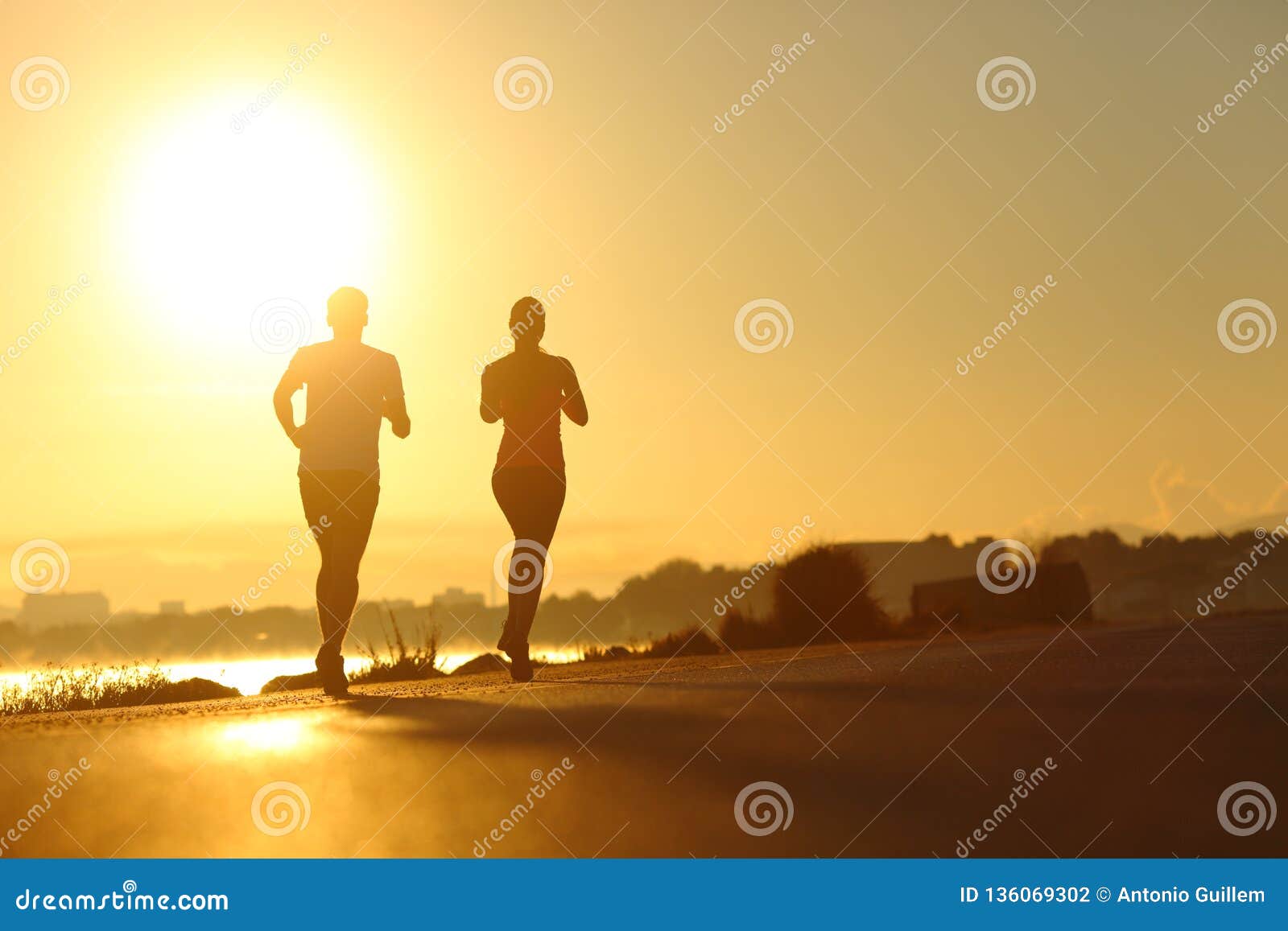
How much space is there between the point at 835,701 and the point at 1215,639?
408 cm

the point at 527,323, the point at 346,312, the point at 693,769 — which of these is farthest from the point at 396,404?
the point at 693,769

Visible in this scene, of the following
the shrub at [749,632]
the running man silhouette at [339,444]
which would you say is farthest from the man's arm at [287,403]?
the shrub at [749,632]

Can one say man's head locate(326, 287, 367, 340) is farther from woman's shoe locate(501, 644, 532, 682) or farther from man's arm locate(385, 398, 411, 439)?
woman's shoe locate(501, 644, 532, 682)

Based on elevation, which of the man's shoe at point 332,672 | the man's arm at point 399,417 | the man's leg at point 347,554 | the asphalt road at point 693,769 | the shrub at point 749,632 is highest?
the shrub at point 749,632

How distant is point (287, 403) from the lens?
8.95 meters

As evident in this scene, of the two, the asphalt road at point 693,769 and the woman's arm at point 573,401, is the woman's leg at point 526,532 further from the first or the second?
the asphalt road at point 693,769

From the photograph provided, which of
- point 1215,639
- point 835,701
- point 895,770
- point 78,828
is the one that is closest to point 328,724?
point 78,828

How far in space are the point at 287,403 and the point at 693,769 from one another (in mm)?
4996

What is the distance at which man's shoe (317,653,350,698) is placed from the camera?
8.48 m

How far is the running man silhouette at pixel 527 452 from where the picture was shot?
9.25m

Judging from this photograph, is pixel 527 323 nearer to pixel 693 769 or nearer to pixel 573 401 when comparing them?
pixel 573 401

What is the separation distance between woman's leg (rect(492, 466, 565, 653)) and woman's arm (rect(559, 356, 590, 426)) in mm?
466

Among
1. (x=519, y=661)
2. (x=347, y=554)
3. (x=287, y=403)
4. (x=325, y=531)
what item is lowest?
(x=519, y=661)

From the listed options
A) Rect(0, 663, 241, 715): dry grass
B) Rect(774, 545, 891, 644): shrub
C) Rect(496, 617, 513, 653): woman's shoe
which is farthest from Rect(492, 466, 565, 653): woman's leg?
Rect(774, 545, 891, 644): shrub
